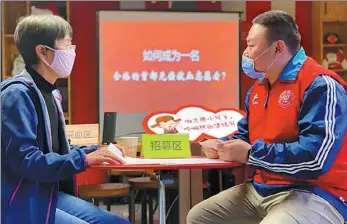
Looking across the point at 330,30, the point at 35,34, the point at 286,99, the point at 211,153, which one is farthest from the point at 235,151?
the point at 330,30

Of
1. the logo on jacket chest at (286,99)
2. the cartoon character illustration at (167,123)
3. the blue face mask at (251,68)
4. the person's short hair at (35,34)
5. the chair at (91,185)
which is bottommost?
the chair at (91,185)

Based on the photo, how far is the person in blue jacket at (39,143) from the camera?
1671mm

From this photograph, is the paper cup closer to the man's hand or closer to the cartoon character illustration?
the cartoon character illustration

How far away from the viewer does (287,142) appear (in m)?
1.86

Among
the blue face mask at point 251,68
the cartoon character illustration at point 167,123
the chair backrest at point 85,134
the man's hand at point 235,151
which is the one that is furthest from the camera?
the cartoon character illustration at point 167,123

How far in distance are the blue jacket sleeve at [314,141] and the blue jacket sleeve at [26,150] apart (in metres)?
0.65

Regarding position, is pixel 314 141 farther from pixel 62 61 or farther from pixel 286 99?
pixel 62 61

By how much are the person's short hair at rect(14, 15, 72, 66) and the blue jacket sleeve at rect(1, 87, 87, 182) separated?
24cm

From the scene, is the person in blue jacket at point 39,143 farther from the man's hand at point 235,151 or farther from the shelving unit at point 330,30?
the shelving unit at point 330,30

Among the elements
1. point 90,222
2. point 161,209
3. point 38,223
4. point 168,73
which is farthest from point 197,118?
point 168,73

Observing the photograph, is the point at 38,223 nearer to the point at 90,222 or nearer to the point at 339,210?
the point at 90,222

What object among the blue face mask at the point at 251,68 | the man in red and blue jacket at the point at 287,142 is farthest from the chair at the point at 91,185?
the blue face mask at the point at 251,68

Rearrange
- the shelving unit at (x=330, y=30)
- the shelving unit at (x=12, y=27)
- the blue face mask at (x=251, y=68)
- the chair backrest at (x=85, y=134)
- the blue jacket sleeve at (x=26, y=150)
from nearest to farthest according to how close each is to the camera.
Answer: the blue jacket sleeve at (x=26, y=150)
the blue face mask at (x=251, y=68)
the chair backrest at (x=85, y=134)
the shelving unit at (x=12, y=27)
the shelving unit at (x=330, y=30)

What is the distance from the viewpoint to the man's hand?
71.3 inches
